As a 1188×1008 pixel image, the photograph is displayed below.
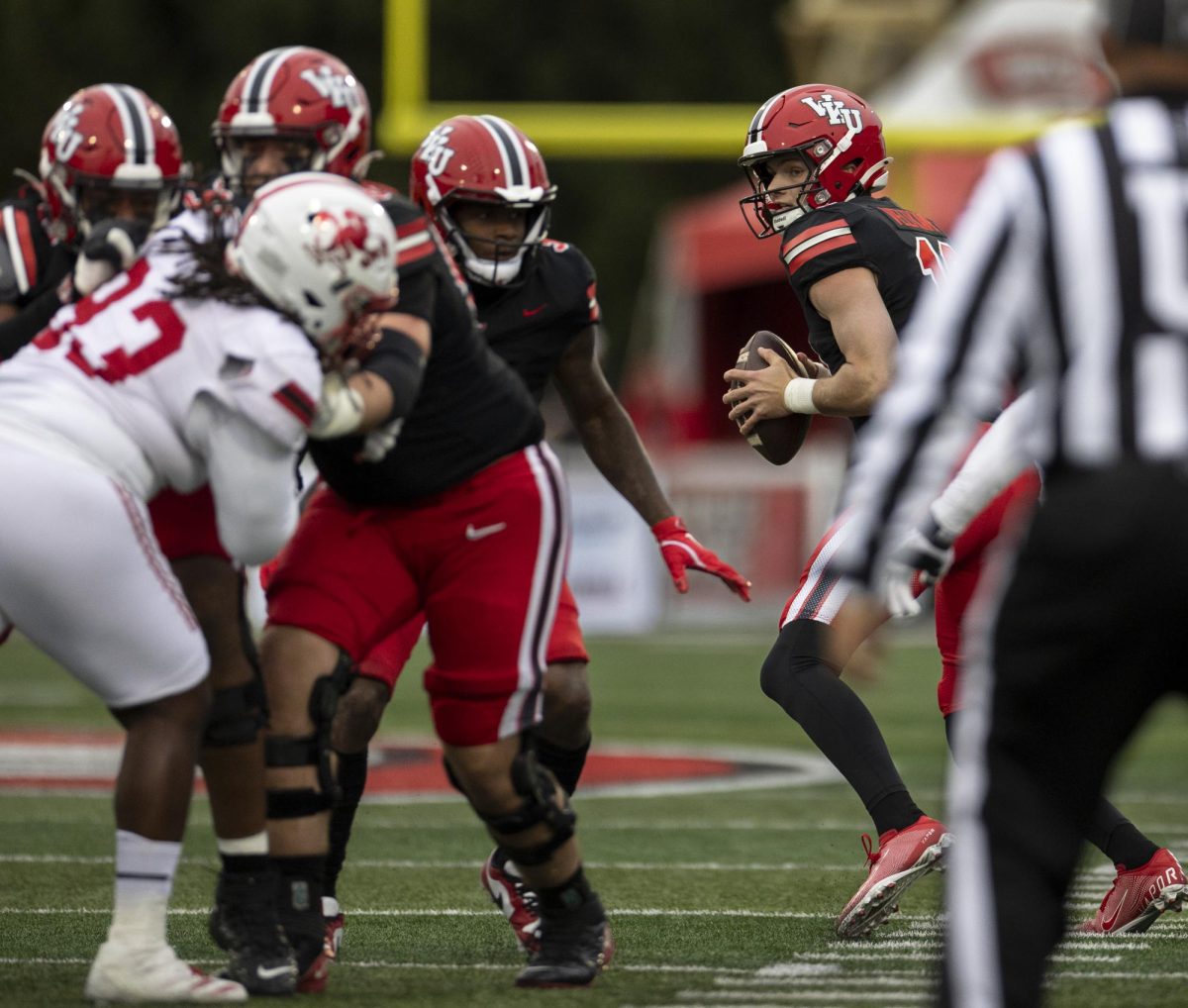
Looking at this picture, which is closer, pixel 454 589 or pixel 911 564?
pixel 911 564

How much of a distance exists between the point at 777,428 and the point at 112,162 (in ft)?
5.55

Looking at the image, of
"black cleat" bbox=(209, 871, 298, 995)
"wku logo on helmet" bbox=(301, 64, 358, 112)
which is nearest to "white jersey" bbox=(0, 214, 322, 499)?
"wku logo on helmet" bbox=(301, 64, 358, 112)

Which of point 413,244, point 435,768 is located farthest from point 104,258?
point 435,768

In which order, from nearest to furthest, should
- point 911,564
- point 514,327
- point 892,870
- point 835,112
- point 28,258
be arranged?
1. point 911,564
2. point 892,870
3. point 514,327
4. point 28,258
5. point 835,112

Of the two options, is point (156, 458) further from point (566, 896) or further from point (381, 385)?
point (566, 896)

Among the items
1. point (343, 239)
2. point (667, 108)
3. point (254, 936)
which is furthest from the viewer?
point (667, 108)

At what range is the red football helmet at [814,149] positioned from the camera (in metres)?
5.55

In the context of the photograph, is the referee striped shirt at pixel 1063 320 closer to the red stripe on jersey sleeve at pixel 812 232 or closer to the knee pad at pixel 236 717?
the knee pad at pixel 236 717

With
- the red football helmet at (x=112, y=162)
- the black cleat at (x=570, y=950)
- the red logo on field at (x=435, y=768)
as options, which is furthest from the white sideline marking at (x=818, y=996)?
the red logo on field at (x=435, y=768)

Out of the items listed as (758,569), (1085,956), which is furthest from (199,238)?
(758,569)

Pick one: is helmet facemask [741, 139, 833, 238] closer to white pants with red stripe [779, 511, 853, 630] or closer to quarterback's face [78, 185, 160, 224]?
white pants with red stripe [779, 511, 853, 630]

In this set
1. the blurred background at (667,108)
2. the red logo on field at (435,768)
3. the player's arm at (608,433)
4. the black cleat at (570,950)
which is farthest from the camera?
the blurred background at (667,108)

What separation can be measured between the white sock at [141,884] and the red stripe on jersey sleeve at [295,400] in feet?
2.70

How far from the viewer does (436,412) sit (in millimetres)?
4289
